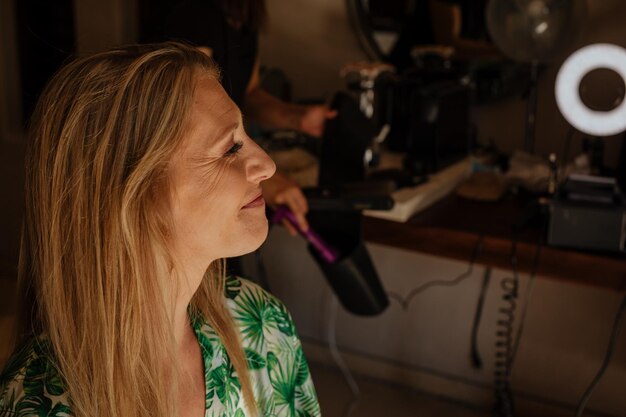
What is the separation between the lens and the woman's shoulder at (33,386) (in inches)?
37.8

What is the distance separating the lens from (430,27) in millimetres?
2566

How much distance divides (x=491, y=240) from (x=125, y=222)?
1106 mm

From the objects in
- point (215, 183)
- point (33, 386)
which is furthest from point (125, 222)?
point (33, 386)

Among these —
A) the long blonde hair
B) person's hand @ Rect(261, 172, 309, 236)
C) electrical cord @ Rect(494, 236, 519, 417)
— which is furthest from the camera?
electrical cord @ Rect(494, 236, 519, 417)

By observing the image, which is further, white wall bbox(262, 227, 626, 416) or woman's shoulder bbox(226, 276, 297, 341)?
white wall bbox(262, 227, 626, 416)

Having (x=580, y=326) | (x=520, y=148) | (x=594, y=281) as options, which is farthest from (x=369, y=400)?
(x=594, y=281)

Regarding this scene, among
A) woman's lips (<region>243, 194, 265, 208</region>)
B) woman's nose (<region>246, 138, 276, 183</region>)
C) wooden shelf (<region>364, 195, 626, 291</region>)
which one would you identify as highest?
woman's nose (<region>246, 138, 276, 183</region>)

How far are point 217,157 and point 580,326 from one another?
1795 mm

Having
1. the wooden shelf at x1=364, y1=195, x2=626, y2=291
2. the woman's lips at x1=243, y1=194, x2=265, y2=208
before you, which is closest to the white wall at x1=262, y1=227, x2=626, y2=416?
the wooden shelf at x1=364, y1=195, x2=626, y2=291

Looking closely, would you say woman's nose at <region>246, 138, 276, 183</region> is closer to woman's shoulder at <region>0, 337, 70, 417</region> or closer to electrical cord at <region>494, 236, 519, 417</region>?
woman's shoulder at <region>0, 337, 70, 417</region>

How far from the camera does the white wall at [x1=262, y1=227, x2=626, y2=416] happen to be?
97.3 inches

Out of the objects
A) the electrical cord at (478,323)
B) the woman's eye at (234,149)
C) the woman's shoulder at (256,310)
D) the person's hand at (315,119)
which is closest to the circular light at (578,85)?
the person's hand at (315,119)

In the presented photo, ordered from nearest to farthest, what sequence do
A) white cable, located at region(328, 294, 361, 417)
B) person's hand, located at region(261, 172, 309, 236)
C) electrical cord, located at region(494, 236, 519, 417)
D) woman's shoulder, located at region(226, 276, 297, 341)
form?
woman's shoulder, located at region(226, 276, 297, 341) < person's hand, located at region(261, 172, 309, 236) < electrical cord, located at region(494, 236, 519, 417) < white cable, located at region(328, 294, 361, 417)

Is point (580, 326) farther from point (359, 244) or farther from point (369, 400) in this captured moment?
point (359, 244)
